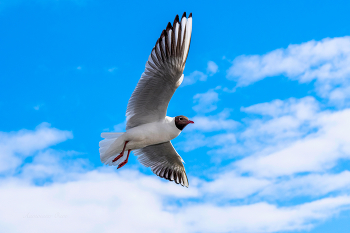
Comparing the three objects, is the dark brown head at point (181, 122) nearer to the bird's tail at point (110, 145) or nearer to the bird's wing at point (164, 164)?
the bird's tail at point (110, 145)

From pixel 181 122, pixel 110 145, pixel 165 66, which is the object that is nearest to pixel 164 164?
pixel 110 145

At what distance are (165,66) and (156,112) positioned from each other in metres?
1.23

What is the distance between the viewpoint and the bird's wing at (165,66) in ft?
24.6

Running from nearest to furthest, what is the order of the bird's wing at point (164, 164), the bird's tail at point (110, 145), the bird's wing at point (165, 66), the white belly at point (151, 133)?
1. the bird's wing at point (165, 66)
2. the white belly at point (151, 133)
3. the bird's tail at point (110, 145)
4. the bird's wing at point (164, 164)

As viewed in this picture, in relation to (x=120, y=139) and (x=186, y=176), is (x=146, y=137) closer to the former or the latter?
(x=120, y=139)

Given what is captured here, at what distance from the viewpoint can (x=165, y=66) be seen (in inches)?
299

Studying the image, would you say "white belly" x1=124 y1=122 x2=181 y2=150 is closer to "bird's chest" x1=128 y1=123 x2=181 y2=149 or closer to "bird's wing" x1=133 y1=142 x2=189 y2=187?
"bird's chest" x1=128 y1=123 x2=181 y2=149

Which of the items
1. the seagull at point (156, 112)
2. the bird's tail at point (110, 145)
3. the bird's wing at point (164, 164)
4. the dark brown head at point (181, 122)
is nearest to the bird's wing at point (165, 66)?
the seagull at point (156, 112)

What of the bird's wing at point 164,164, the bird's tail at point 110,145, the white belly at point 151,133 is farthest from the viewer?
the bird's wing at point 164,164

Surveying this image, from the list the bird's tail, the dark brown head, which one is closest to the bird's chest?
the dark brown head

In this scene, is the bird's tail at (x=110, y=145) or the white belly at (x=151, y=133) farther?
the bird's tail at (x=110, y=145)

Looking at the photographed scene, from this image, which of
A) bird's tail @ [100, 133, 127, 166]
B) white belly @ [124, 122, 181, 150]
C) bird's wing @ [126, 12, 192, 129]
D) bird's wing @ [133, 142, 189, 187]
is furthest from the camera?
bird's wing @ [133, 142, 189, 187]

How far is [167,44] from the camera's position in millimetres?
7555

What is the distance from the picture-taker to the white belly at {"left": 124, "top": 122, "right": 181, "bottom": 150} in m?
8.27
